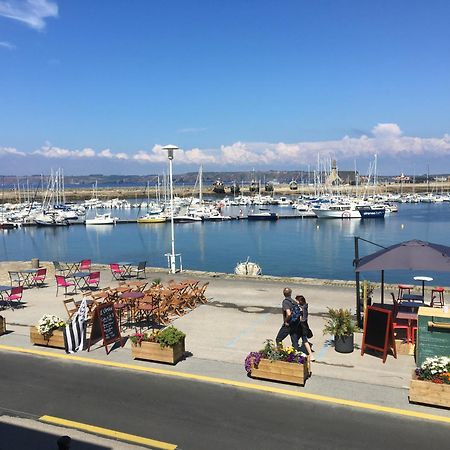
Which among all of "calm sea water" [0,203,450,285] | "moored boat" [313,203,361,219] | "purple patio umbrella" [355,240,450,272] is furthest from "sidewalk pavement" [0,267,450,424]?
"moored boat" [313,203,361,219]

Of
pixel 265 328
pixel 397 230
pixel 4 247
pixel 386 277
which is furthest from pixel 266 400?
pixel 397 230

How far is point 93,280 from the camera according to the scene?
19344 millimetres

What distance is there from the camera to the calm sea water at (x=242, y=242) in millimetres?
47750

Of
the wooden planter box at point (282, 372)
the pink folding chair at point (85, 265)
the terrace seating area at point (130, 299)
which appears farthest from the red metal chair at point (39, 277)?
the wooden planter box at point (282, 372)

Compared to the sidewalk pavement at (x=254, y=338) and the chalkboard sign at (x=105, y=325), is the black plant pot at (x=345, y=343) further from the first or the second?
the chalkboard sign at (x=105, y=325)

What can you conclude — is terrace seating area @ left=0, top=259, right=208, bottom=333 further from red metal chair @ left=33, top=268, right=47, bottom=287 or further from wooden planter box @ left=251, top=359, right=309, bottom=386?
wooden planter box @ left=251, top=359, right=309, bottom=386

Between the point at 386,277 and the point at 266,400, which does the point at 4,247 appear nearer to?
the point at 386,277

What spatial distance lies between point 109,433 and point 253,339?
5346mm

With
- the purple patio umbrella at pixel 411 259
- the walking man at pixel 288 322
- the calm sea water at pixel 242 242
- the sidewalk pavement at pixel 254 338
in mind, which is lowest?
the calm sea water at pixel 242 242

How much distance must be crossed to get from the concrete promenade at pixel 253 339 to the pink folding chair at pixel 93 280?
437mm

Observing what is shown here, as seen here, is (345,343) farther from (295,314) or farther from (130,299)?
(130,299)

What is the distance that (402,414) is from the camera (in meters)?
7.84

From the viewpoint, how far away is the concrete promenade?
8.96 m

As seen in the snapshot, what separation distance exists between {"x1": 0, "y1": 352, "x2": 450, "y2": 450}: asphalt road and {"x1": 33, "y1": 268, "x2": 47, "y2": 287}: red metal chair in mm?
10152
